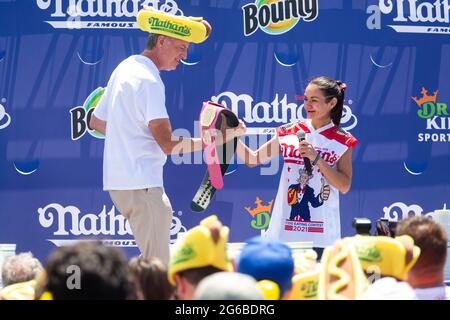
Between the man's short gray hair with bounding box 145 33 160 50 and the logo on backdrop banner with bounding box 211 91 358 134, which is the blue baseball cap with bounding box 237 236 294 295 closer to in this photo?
the man's short gray hair with bounding box 145 33 160 50

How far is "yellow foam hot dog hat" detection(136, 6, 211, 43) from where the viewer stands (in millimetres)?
4453

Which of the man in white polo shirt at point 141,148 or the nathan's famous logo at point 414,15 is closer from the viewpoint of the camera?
the man in white polo shirt at point 141,148

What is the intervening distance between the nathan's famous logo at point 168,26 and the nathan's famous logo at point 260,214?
151 centimetres

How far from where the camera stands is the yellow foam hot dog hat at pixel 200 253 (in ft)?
8.68

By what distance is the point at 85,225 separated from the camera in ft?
18.2

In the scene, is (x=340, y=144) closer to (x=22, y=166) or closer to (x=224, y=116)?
(x=224, y=116)

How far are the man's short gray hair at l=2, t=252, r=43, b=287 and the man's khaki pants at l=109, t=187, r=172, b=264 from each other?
2.40ft

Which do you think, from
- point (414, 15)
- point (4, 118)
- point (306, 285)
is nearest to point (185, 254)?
point (306, 285)

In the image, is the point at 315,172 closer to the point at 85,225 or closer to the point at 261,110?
the point at 261,110

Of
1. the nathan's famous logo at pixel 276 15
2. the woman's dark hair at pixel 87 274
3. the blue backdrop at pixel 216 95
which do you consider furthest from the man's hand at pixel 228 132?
the woman's dark hair at pixel 87 274

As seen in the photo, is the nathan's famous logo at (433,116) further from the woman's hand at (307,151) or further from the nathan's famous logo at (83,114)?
the nathan's famous logo at (83,114)

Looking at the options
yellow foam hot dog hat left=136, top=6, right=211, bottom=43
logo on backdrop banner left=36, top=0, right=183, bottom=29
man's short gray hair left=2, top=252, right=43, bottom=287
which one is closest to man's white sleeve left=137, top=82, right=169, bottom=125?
yellow foam hot dog hat left=136, top=6, right=211, bottom=43
